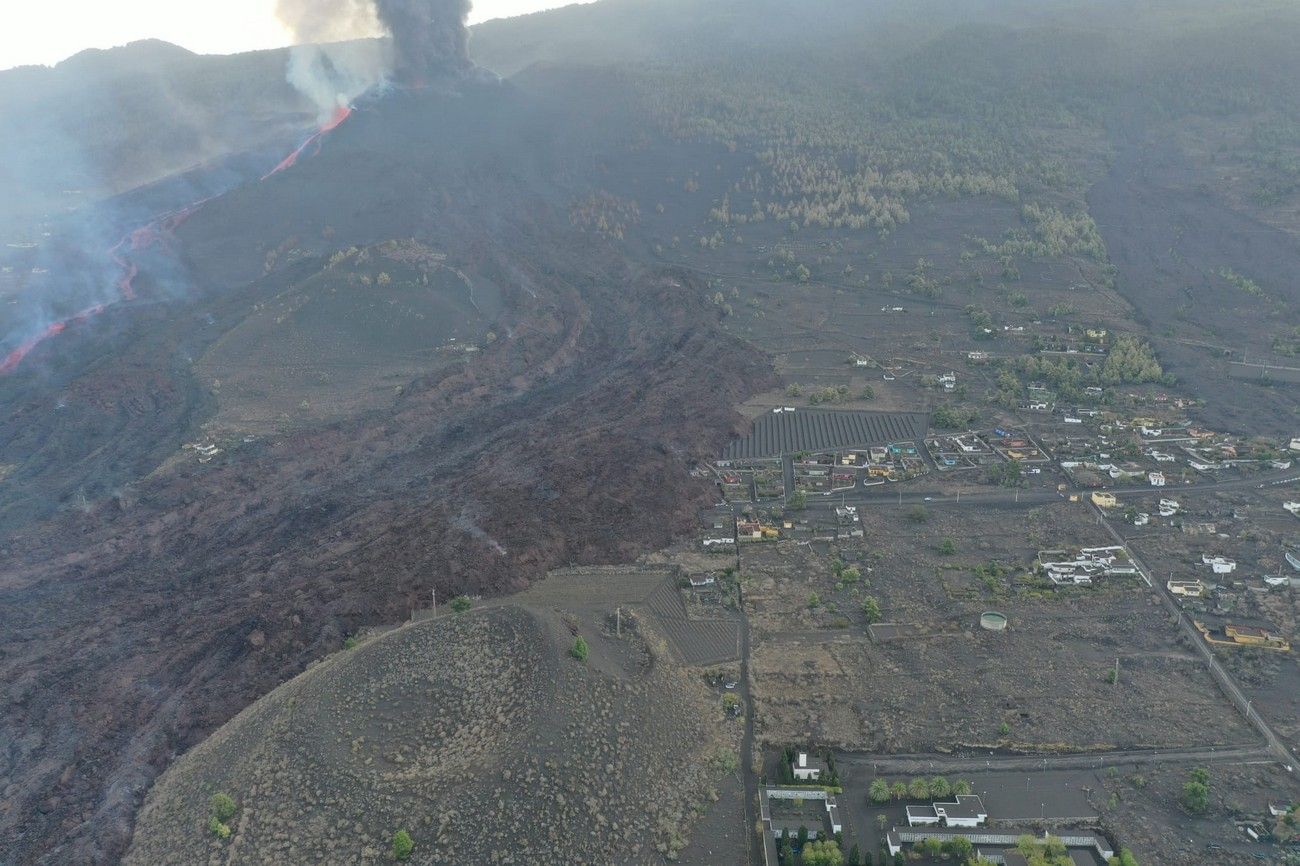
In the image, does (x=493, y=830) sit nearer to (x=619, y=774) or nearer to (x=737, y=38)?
(x=619, y=774)

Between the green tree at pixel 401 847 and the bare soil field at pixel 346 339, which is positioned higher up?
the green tree at pixel 401 847

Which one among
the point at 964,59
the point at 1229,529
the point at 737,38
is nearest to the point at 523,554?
the point at 1229,529

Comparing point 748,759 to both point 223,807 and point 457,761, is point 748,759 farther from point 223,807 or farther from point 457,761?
point 223,807

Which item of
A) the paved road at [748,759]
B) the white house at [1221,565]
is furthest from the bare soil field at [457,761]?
the white house at [1221,565]

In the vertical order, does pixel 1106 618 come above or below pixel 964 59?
below

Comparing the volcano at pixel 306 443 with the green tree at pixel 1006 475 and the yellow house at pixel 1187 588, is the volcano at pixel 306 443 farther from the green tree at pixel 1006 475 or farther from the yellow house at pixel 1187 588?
the yellow house at pixel 1187 588
